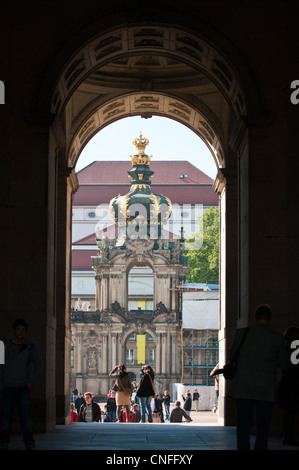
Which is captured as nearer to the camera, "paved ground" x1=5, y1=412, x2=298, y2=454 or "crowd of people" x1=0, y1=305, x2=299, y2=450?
"crowd of people" x1=0, y1=305, x2=299, y2=450

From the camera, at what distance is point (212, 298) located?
6969cm

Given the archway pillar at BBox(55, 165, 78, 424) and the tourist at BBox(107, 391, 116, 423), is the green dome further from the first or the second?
the archway pillar at BBox(55, 165, 78, 424)

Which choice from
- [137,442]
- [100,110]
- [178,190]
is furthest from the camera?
[178,190]

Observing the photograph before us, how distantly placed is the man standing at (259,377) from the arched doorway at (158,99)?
940 centimetres

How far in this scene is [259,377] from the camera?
476 inches

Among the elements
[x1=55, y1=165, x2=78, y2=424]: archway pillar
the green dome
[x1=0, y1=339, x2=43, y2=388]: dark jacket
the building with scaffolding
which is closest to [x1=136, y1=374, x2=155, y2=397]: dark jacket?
[x1=55, y1=165, x2=78, y2=424]: archway pillar

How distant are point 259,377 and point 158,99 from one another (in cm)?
1916

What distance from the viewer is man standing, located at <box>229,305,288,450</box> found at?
12047 mm

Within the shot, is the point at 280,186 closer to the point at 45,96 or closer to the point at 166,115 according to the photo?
the point at 45,96

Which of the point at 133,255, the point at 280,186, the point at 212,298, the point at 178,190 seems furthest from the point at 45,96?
the point at 178,190

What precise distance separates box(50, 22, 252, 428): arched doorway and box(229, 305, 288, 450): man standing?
9404 millimetres

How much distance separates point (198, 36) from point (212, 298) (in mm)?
49715

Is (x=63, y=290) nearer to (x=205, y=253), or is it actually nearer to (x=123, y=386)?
(x=123, y=386)

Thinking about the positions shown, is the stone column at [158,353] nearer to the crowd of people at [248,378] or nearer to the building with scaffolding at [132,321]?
the building with scaffolding at [132,321]
